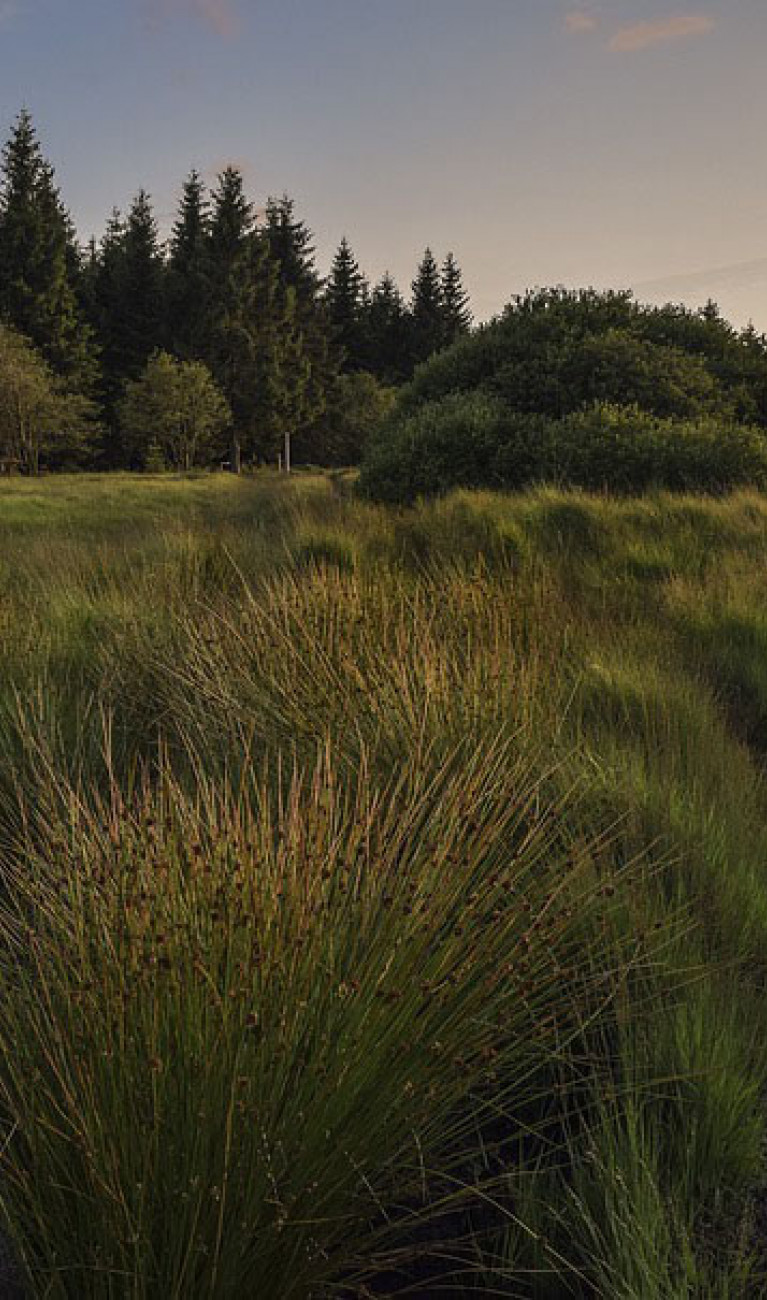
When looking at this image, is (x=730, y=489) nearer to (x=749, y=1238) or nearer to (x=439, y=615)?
(x=439, y=615)

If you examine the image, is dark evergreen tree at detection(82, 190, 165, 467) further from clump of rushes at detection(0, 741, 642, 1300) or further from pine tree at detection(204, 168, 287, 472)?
clump of rushes at detection(0, 741, 642, 1300)

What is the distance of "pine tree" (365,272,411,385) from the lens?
58.4 metres

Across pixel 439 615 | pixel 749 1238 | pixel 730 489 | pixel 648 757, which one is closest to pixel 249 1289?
pixel 749 1238

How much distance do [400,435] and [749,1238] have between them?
40.2ft

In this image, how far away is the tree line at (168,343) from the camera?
4103 centimetres

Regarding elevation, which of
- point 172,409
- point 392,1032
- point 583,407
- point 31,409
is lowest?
point 392,1032

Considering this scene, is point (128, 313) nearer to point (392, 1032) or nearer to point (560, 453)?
point (560, 453)

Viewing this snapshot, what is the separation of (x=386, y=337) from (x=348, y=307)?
311 cm

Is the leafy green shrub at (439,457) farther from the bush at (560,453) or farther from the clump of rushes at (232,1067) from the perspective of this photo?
the clump of rushes at (232,1067)

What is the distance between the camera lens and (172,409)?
134 feet

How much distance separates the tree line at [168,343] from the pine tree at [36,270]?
61 mm

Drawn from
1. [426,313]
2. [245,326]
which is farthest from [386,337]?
[245,326]

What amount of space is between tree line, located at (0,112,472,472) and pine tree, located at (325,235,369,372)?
11.1ft

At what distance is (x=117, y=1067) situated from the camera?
1.68 metres
